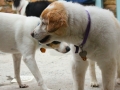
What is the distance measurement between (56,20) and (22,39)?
3.02ft

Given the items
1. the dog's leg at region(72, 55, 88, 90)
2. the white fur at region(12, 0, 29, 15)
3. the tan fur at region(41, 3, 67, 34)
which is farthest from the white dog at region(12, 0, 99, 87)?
the tan fur at region(41, 3, 67, 34)

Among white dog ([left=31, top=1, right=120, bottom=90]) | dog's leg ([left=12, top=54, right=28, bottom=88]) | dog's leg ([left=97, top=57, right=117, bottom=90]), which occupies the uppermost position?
white dog ([left=31, top=1, right=120, bottom=90])

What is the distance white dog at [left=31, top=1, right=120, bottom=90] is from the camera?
1528mm

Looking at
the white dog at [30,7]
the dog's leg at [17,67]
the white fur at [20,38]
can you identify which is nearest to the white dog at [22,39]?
the white fur at [20,38]

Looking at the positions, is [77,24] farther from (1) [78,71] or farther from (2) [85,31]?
(1) [78,71]

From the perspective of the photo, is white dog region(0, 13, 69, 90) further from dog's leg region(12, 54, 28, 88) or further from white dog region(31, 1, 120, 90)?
white dog region(31, 1, 120, 90)

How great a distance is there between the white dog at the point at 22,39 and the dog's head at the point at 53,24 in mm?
649

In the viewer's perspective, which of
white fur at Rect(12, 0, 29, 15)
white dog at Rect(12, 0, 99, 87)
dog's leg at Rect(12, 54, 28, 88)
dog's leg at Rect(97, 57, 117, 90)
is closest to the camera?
dog's leg at Rect(97, 57, 117, 90)

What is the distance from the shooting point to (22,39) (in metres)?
2.34

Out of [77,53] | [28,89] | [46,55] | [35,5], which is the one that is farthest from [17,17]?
[35,5]

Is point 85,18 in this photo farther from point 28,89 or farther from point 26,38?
point 28,89

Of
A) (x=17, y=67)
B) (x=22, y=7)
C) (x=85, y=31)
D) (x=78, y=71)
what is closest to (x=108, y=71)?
(x=78, y=71)

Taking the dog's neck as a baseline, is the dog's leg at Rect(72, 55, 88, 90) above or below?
below

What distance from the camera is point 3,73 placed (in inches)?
123
